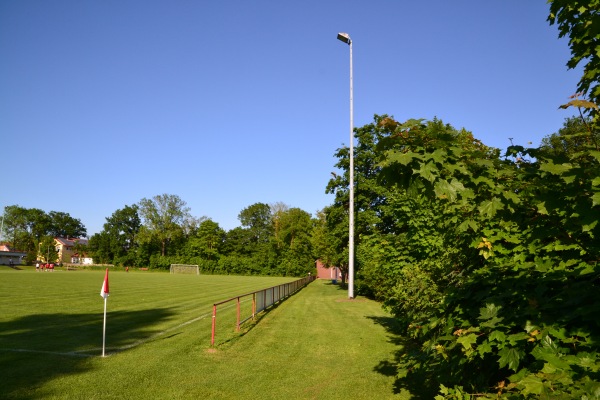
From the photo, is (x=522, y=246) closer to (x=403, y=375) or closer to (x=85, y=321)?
(x=403, y=375)

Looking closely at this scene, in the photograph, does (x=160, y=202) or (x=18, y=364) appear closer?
(x=18, y=364)

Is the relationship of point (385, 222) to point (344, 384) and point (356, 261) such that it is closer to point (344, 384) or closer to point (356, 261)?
point (356, 261)

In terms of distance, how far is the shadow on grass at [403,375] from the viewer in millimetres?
6363

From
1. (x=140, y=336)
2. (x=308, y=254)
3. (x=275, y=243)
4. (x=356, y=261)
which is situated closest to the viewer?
(x=140, y=336)

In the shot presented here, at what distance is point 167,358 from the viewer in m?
9.08

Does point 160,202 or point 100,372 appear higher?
point 160,202

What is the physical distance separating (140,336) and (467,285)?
1022cm

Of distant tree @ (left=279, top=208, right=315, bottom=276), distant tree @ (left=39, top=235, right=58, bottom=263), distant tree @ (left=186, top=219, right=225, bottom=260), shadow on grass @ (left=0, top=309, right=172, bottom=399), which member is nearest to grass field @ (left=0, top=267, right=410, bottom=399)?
shadow on grass @ (left=0, top=309, right=172, bottom=399)

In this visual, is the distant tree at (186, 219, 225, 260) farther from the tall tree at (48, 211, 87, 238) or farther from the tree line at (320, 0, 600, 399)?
the tree line at (320, 0, 600, 399)

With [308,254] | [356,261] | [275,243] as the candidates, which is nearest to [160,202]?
[275,243]

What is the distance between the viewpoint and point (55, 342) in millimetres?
10367

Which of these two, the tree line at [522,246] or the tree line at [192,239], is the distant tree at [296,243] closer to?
the tree line at [192,239]

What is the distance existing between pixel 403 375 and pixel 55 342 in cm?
948

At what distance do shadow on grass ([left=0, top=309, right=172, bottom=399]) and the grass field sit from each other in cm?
2
